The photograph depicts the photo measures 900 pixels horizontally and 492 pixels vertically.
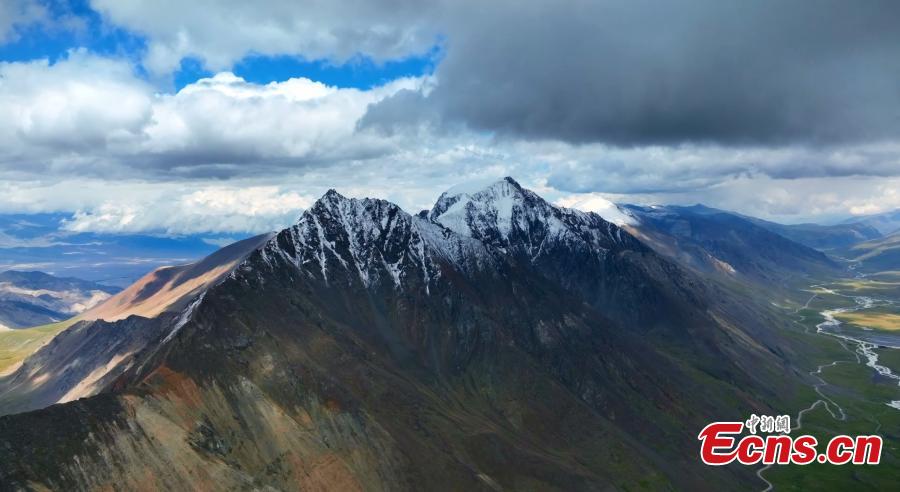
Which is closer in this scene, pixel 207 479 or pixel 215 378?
pixel 207 479

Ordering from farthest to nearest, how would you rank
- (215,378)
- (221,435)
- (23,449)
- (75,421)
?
(215,378) < (221,435) < (75,421) < (23,449)

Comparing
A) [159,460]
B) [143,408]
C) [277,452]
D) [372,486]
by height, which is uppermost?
[143,408]

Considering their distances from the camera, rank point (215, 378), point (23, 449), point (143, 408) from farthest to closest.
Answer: point (215, 378)
point (143, 408)
point (23, 449)

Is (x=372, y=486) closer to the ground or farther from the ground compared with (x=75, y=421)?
closer to the ground

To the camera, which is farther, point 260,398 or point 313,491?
point 260,398

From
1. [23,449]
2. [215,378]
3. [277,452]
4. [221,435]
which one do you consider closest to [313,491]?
[277,452]

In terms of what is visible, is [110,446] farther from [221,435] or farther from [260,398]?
[260,398]

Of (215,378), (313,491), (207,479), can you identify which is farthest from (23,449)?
(313,491)

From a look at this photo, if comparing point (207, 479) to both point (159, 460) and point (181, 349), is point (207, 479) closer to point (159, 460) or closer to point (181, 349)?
point (159, 460)

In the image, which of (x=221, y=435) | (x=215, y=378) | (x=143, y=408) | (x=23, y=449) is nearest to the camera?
(x=23, y=449)
